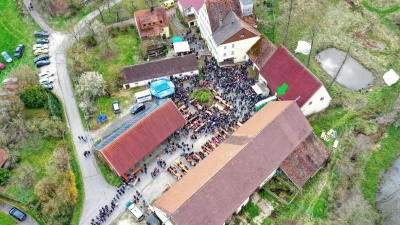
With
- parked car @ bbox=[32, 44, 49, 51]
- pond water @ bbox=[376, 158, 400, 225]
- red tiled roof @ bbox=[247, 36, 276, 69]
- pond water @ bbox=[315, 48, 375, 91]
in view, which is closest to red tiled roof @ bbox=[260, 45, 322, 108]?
red tiled roof @ bbox=[247, 36, 276, 69]

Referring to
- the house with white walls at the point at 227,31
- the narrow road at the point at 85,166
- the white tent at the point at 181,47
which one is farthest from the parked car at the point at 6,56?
the house with white walls at the point at 227,31

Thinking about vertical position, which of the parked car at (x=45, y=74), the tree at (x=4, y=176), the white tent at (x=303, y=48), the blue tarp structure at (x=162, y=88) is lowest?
the white tent at (x=303, y=48)

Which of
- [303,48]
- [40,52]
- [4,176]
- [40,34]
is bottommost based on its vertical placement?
[303,48]

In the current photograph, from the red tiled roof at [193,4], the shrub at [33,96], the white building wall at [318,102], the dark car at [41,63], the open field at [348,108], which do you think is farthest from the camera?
the red tiled roof at [193,4]

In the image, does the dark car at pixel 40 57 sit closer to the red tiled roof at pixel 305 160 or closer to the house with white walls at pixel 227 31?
the house with white walls at pixel 227 31

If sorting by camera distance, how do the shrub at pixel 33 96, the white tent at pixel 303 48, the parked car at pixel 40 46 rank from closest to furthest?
the shrub at pixel 33 96, the white tent at pixel 303 48, the parked car at pixel 40 46

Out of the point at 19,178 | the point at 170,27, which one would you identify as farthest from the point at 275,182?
the point at 170,27

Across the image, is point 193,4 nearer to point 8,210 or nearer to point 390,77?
point 390,77

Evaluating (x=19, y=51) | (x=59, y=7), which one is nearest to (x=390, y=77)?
(x=59, y=7)
